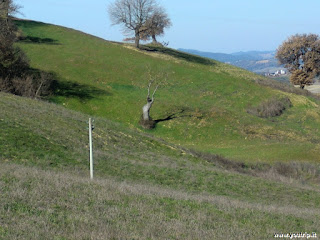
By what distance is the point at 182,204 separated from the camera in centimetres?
1276

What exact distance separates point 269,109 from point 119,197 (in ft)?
158

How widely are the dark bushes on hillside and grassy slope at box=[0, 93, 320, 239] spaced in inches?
1206

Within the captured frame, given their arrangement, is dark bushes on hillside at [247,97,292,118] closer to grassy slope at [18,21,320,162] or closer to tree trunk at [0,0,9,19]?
grassy slope at [18,21,320,162]

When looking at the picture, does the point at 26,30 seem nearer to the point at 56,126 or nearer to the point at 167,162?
the point at 56,126

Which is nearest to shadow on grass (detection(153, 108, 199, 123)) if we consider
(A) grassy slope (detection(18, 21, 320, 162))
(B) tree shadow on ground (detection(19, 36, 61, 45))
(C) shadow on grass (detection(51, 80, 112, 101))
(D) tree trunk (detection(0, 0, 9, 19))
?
(A) grassy slope (detection(18, 21, 320, 162))

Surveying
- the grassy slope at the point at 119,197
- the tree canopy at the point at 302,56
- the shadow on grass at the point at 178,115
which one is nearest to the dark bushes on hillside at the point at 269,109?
the shadow on grass at the point at 178,115

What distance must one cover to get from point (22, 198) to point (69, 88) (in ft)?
149

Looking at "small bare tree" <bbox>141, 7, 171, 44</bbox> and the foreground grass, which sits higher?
"small bare tree" <bbox>141, 7, 171, 44</bbox>

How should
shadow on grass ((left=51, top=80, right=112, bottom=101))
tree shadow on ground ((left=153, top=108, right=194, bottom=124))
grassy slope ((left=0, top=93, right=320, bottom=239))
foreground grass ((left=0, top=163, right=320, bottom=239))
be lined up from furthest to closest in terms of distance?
shadow on grass ((left=51, top=80, right=112, bottom=101)) → tree shadow on ground ((left=153, top=108, right=194, bottom=124)) → grassy slope ((left=0, top=93, right=320, bottom=239)) → foreground grass ((left=0, top=163, right=320, bottom=239))

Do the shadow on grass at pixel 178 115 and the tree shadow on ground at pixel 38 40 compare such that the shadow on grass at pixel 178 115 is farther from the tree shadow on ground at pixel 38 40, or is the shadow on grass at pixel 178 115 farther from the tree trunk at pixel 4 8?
the tree shadow on ground at pixel 38 40

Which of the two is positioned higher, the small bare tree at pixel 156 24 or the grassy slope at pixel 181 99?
the small bare tree at pixel 156 24

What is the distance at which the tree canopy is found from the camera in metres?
86.1

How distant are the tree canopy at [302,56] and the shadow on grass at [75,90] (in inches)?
1915

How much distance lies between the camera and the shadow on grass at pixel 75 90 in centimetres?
5288
